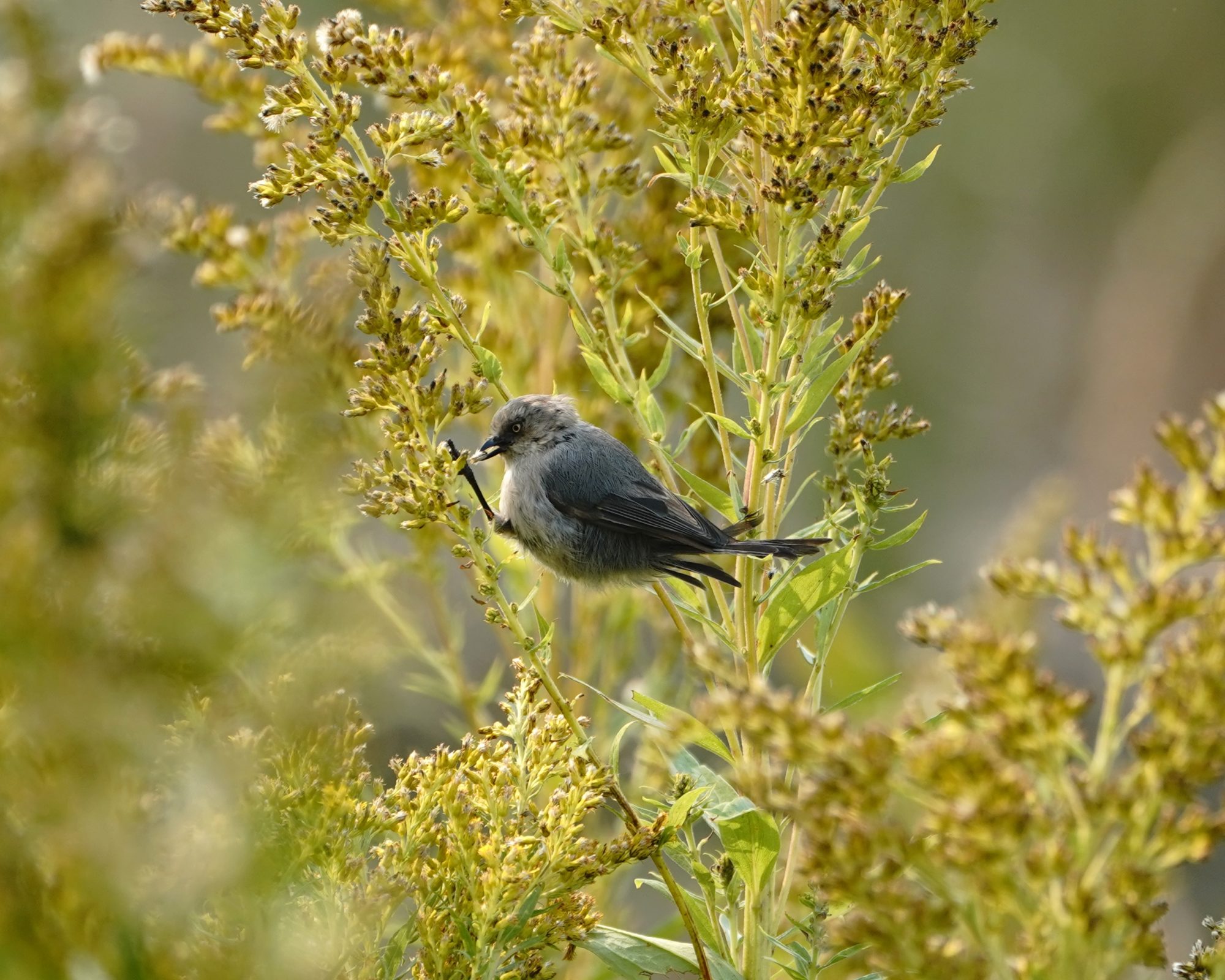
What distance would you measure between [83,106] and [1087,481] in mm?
7549

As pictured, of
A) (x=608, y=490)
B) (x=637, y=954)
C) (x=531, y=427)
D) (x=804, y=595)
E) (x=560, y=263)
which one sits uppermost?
(x=531, y=427)

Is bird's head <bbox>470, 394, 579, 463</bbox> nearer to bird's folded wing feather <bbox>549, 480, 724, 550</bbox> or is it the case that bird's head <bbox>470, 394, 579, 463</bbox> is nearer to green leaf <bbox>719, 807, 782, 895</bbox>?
bird's folded wing feather <bbox>549, 480, 724, 550</bbox>

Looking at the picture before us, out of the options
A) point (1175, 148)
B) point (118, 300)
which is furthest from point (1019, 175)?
point (118, 300)


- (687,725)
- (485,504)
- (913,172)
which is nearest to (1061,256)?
(485,504)

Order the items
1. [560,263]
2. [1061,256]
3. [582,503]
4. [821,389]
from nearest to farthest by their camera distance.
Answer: [821,389] → [560,263] → [582,503] → [1061,256]

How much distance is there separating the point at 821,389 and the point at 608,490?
1107 mm

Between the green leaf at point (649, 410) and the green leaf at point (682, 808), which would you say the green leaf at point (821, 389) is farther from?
the green leaf at point (682, 808)

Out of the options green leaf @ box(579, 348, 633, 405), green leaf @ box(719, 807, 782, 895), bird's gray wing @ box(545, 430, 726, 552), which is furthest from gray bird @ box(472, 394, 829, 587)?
green leaf @ box(719, 807, 782, 895)

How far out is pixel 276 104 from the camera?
59.7 inches

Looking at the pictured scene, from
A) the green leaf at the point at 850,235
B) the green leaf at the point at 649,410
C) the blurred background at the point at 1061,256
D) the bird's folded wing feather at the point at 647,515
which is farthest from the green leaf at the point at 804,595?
the blurred background at the point at 1061,256

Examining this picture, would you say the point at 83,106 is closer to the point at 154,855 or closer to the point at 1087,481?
the point at 154,855

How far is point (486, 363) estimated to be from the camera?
162cm

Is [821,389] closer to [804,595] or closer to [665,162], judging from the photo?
[804,595]

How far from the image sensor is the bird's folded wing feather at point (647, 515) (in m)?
2.23
